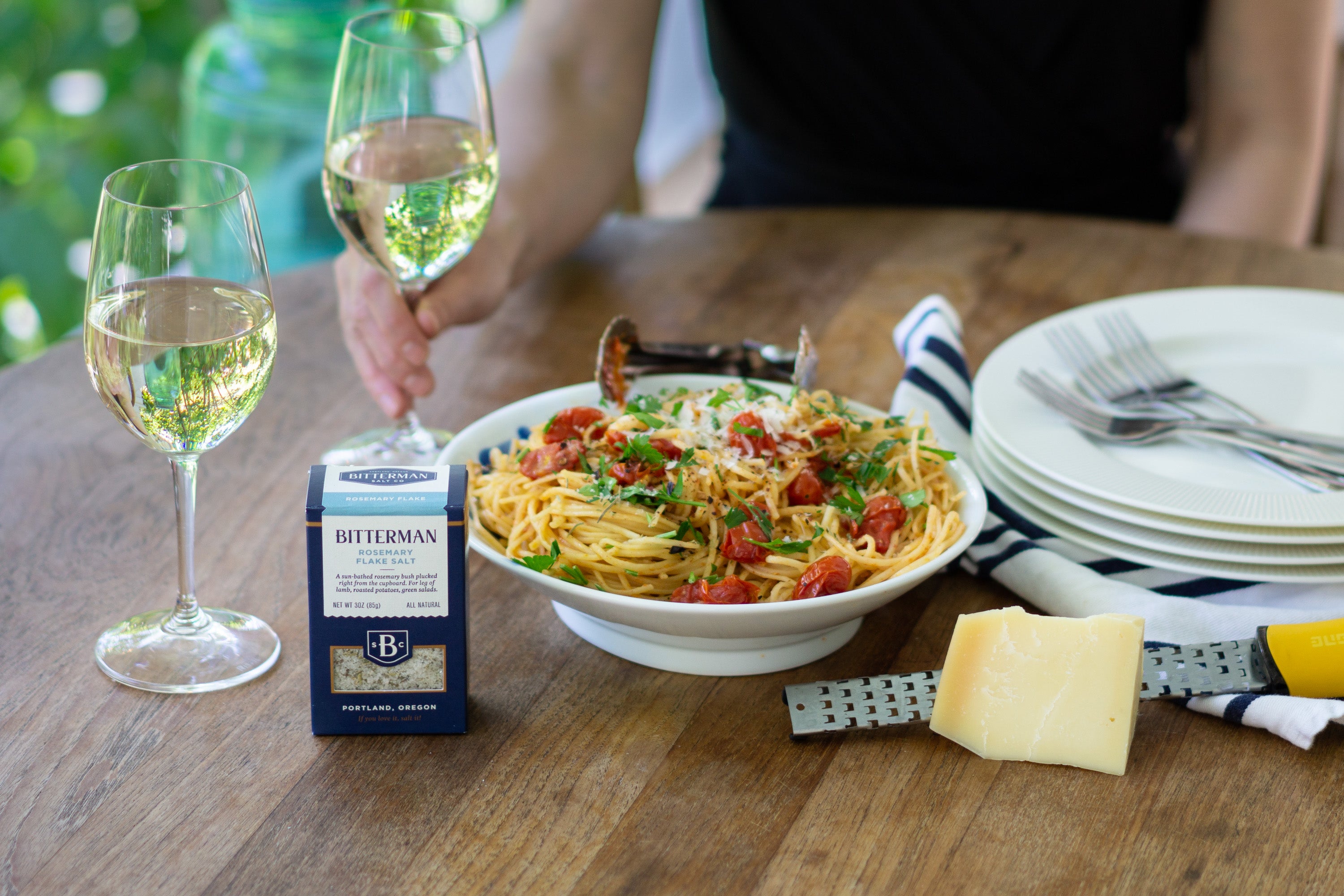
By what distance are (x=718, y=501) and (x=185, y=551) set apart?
0.39 meters

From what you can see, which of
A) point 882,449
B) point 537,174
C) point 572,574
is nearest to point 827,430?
point 882,449

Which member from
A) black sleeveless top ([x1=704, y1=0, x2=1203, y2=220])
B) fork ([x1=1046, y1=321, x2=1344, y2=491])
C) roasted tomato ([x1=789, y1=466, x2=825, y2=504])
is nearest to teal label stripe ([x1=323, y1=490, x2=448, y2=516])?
roasted tomato ([x1=789, y1=466, x2=825, y2=504])

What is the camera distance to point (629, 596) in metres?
0.90

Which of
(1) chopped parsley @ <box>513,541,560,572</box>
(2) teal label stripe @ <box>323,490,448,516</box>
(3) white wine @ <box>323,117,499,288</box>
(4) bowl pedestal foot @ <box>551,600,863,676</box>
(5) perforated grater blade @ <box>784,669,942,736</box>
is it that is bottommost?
(4) bowl pedestal foot @ <box>551,600,863,676</box>

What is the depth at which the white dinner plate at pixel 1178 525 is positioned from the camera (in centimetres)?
95

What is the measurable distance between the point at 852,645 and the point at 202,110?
2.15 m

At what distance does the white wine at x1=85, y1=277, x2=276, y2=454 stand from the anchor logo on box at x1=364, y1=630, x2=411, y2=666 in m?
0.18

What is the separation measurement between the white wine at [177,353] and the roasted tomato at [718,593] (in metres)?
0.34

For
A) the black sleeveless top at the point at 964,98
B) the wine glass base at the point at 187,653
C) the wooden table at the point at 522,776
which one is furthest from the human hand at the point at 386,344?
the black sleeveless top at the point at 964,98

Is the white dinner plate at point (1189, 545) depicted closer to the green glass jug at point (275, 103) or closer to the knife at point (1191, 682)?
the knife at point (1191, 682)

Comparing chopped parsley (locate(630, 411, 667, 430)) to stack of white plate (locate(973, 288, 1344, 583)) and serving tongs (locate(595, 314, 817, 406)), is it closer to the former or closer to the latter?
serving tongs (locate(595, 314, 817, 406))

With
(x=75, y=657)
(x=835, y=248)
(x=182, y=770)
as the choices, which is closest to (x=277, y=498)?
(x=75, y=657)

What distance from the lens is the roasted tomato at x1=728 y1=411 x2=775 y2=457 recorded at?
37.9 inches

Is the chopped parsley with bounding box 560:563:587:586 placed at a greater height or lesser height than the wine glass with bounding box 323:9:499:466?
lesser
